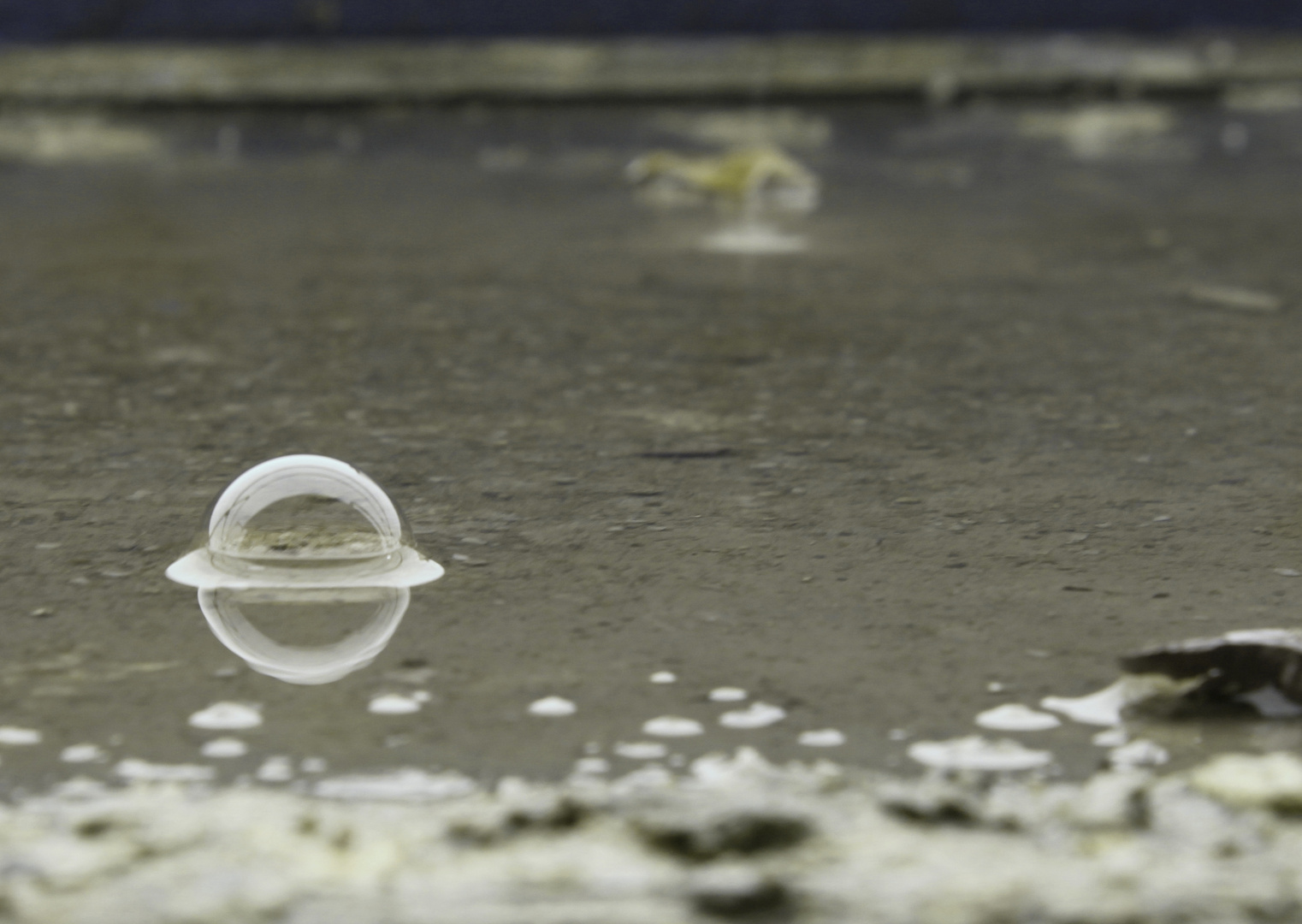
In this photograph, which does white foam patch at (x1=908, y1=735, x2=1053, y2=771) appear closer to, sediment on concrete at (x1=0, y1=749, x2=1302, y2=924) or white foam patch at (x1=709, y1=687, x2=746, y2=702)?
sediment on concrete at (x1=0, y1=749, x2=1302, y2=924)

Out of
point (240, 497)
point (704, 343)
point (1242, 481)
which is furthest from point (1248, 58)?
point (240, 497)

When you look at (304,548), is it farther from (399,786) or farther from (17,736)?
(399,786)

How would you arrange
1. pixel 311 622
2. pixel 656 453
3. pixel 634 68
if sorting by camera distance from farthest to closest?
pixel 634 68 → pixel 656 453 → pixel 311 622

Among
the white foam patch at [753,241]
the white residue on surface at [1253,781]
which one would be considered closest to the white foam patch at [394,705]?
the white residue on surface at [1253,781]

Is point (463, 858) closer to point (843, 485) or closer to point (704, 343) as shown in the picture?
point (843, 485)

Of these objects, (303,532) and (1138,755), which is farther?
(303,532)

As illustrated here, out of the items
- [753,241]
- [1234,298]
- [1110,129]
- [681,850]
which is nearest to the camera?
[681,850]

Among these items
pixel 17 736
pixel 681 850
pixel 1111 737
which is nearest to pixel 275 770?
pixel 17 736

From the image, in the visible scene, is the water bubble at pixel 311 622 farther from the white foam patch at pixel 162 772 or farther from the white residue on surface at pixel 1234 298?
the white residue on surface at pixel 1234 298
